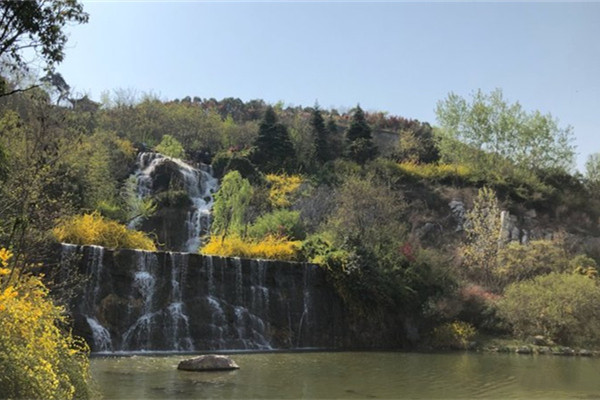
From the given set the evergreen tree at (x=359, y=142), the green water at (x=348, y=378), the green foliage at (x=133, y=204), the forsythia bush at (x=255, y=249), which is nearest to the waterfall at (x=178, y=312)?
the green water at (x=348, y=378)

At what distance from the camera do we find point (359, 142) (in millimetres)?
39250

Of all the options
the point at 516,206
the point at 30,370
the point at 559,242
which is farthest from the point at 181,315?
the point at 516,206

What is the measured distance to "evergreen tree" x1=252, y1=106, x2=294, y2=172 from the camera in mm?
36281

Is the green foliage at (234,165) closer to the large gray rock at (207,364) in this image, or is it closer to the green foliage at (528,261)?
the green foliage at (528,261)

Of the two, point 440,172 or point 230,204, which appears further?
point 440,172

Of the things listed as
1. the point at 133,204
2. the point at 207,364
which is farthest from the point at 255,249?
the point at 207,364

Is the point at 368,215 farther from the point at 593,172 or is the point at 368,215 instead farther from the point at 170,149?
the point at 593,172

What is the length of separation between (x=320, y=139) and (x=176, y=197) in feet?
45.5

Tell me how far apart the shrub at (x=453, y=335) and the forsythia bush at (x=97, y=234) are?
1083 centimetres

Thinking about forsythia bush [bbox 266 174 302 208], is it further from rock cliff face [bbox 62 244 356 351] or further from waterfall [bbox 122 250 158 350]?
waterfall [bbox 122 250 158 350]

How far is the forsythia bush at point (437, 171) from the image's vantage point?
124 feet

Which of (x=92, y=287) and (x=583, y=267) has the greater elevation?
(x=583, y=267)

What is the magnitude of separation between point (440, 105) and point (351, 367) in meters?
30.4

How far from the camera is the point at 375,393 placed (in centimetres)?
946
